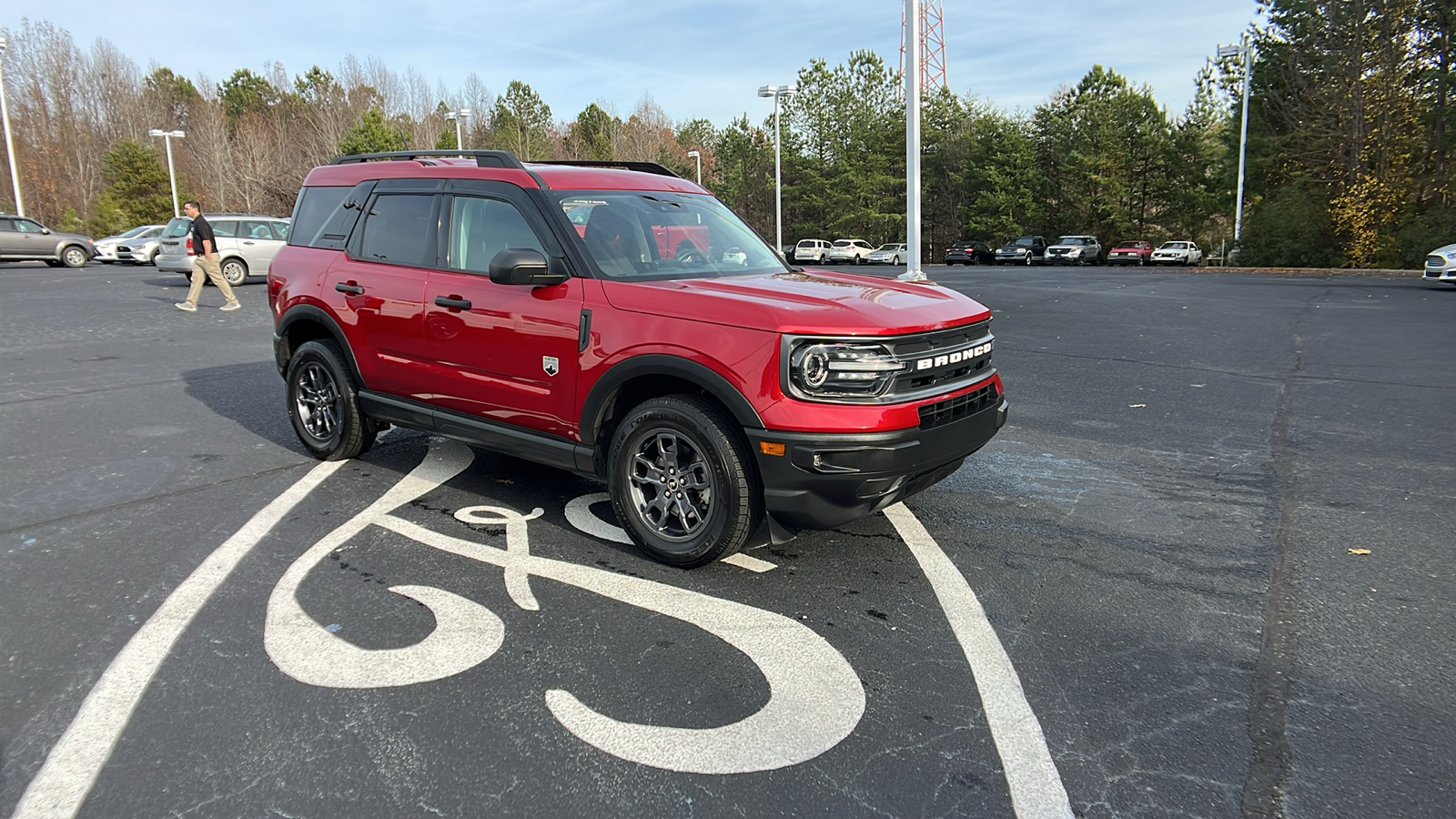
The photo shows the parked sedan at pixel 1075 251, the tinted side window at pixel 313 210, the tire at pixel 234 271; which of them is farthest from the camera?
the parked sedan at pixel 1075 251

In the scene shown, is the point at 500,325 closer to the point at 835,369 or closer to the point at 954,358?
the point at 835,369

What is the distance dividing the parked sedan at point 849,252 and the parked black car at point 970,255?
4452 millimetres

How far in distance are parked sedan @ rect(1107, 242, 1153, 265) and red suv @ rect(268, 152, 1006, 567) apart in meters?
46.2

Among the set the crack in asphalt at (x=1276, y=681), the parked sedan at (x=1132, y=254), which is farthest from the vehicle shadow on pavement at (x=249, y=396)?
the parked sedan at (x=1132, y=254)

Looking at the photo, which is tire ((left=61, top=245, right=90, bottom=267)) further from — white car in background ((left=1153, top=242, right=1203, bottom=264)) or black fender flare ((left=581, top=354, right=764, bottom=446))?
white car in background ((left=1153, top=242, right=1203, bottom=264))

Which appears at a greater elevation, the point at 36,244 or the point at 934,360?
the point at 36,244

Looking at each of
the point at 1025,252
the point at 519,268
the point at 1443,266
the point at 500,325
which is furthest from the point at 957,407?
the point at 1025,252

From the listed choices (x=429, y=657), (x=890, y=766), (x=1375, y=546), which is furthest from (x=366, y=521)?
(x=1375, y=546)

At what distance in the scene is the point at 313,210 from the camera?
20.9 feet

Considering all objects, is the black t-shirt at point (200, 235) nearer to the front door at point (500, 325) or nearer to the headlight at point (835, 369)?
the front door at point (500, 325)

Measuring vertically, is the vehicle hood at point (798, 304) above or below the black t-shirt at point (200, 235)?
below

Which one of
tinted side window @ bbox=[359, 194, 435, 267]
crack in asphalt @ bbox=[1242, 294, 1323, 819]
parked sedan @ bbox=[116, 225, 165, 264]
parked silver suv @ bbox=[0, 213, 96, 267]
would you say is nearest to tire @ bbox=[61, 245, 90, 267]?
parked silver suv @ bbox=[0, 213, 96, 267]

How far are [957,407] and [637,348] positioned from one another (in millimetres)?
1526

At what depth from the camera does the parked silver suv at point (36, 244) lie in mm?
30031
